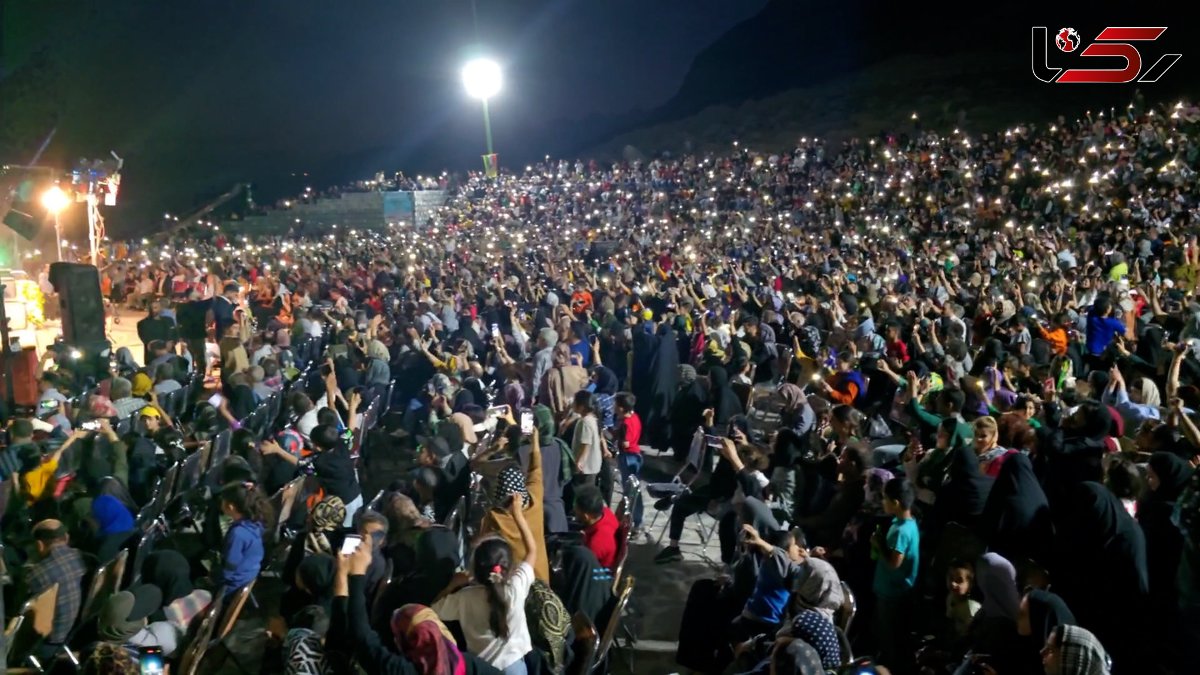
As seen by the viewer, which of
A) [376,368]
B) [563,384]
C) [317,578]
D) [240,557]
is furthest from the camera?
[376,368]

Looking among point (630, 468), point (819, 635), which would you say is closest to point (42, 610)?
point (819, 635)

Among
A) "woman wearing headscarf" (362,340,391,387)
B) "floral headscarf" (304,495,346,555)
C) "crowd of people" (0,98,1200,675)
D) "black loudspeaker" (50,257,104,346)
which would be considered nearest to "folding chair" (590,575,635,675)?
"crowd of people" (0,98,1200,675)

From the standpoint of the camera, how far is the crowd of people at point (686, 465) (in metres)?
3.80

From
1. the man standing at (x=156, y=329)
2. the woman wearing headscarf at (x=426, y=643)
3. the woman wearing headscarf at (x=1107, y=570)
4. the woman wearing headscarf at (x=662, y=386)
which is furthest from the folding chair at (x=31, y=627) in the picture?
the man standing at (x=156, y=329)

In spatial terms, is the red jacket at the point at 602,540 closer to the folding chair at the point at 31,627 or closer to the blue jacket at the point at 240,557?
the blue jacket at the point at 240,557

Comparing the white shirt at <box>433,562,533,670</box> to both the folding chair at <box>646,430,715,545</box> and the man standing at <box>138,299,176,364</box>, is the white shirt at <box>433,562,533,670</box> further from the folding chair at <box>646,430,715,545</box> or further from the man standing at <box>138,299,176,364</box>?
the man standing at <box>138,299,176,364</box>

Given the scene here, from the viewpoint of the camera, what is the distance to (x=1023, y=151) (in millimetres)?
20281

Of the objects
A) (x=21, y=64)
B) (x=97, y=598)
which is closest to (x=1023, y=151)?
(x=97, y=598)

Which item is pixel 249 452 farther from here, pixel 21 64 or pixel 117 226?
pixel 117 226

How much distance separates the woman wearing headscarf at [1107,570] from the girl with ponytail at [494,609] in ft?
8.51

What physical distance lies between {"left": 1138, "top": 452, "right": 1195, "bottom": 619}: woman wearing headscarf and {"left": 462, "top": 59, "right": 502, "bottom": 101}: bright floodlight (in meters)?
12.6

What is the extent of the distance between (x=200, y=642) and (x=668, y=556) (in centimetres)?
326

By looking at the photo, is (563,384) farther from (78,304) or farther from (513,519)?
(78,304)

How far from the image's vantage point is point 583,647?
3914 mm
